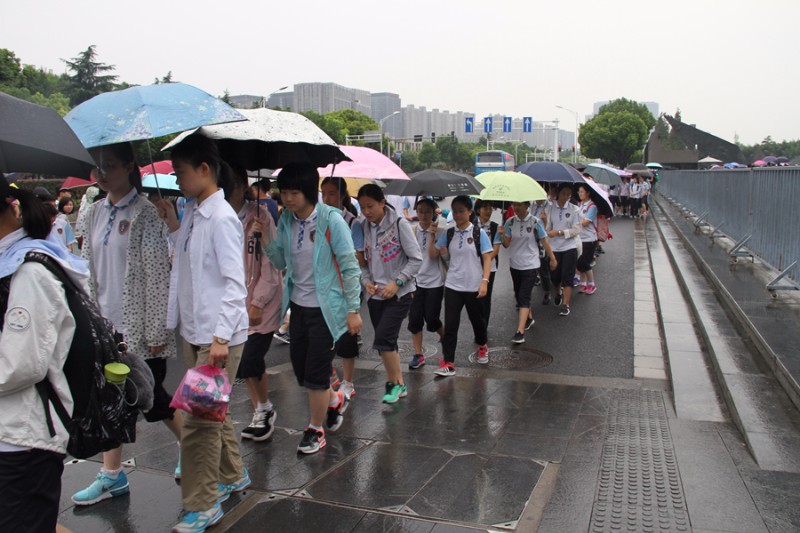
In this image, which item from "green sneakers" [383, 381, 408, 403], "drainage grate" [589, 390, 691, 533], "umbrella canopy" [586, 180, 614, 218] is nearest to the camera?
"drainage grate" [589, 390, 691, 533]

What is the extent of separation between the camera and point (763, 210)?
412 inches

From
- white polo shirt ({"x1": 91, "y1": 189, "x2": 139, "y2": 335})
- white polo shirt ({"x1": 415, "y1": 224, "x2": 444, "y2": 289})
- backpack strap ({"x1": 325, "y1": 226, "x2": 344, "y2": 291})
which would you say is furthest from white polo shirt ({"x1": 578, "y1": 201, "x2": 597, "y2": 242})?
white polo shirt ({"x1": 91, "y1": 189, "x2": 139, "y2": 335})

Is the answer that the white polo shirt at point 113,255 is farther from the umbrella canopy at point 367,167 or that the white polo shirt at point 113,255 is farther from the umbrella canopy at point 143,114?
the umbrella canopy at point 367,167

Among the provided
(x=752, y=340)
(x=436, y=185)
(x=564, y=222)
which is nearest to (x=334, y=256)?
(x=436, y=185)

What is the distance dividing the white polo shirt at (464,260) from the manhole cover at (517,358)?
988mm

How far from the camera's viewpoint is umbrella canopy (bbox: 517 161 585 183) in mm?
8305

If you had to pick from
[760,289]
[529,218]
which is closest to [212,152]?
[529,218]

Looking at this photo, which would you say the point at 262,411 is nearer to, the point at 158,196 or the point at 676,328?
the point at 158,196

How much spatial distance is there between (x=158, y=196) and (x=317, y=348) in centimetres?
136

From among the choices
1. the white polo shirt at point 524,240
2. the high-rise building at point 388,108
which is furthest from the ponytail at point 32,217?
the high-rise building at point 388,108

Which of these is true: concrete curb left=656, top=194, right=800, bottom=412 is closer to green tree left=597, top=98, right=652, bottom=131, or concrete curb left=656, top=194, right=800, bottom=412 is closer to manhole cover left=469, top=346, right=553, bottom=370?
manhole cover left=469, top=346, right=553, bottom=370

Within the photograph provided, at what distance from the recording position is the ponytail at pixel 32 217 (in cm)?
246

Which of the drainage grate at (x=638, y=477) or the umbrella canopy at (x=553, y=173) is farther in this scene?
the umbrella canopy at (x=553, y=173)

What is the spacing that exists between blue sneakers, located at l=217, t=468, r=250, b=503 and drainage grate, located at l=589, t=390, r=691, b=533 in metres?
1.95
